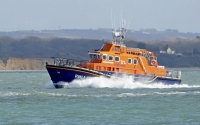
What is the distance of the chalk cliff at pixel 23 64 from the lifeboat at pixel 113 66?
121 m

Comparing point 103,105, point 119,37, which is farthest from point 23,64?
point 103,105

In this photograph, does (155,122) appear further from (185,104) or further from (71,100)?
(71,100)

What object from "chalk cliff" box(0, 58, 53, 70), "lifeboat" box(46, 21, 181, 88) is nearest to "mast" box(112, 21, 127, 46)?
"lifeboat" box(46, 21, 181, 88)

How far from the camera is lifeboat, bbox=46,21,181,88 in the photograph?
182 feet

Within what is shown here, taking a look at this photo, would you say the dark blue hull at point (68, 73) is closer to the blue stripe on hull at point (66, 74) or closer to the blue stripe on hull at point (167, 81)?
the blue stripe on hull at point (66, 74)

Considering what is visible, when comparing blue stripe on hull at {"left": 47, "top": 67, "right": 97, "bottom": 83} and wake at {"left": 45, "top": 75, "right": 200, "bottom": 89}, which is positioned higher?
blue stripe on hull at {"left": 47, "top": 67, "right": 97, "bottom": 83}

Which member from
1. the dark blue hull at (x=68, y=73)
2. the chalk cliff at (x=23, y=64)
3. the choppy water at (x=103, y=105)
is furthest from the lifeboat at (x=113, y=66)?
the chalk cliff at (x=23, y=64)

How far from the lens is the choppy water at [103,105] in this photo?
37031mm

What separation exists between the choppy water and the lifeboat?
0.66 m

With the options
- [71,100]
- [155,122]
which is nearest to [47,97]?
[71,100]

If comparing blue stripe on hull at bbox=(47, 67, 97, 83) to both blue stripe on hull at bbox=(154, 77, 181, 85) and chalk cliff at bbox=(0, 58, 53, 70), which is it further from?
chalk cliff at bbox=(0, 58, 53, 70)

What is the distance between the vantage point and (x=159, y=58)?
192500 mm

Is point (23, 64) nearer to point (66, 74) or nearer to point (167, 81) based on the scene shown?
point (167, 81)

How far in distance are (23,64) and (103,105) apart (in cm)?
14202
